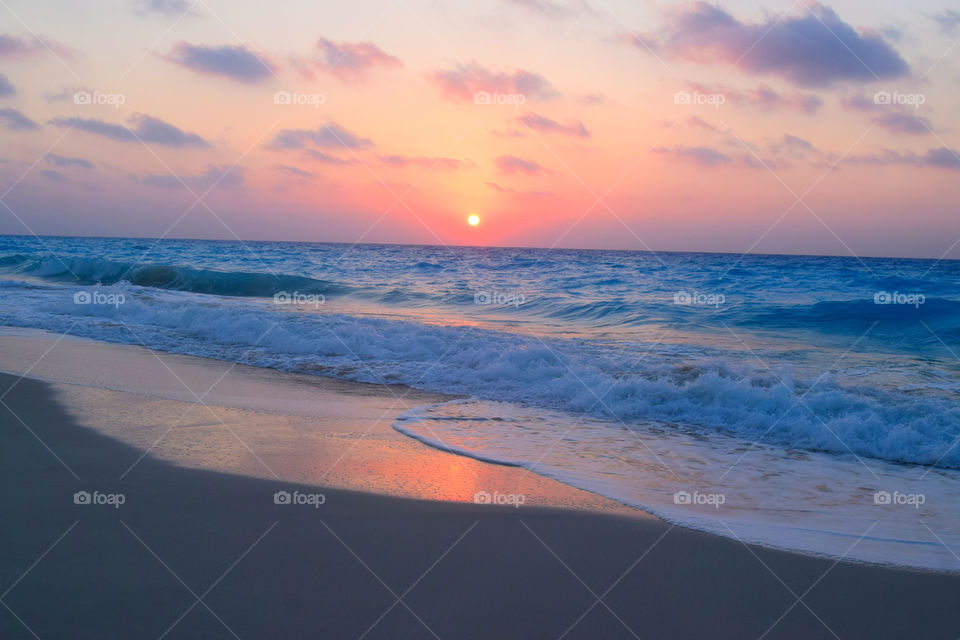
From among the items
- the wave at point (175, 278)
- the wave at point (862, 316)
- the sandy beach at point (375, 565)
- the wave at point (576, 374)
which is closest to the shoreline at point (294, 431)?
the sandy beach at point (375, 565)

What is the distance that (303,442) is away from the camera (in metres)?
6.56

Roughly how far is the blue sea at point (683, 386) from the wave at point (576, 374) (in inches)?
1.6

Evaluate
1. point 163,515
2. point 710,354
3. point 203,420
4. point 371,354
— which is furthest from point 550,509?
point 710,354

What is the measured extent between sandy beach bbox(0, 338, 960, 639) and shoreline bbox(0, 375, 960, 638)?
0.01m

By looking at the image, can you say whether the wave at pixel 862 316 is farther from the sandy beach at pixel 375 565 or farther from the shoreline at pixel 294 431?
the sandy beach at pixel 375 565

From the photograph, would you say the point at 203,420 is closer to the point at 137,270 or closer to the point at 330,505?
the point at 330,505

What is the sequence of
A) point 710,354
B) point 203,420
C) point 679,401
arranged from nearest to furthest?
point 203,420, point 679,401, point 710,354

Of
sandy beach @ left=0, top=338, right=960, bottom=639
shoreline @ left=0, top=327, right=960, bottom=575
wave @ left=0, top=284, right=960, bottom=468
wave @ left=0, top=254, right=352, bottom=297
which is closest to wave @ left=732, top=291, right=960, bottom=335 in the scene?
wave @ left=0, top=284, right=960, bottom=468

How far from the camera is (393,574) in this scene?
12.4ft

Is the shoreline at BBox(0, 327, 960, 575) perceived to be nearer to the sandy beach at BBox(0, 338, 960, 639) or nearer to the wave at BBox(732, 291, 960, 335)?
the sandy beach at BBox(0, 338, 960, 639)

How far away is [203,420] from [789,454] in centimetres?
648

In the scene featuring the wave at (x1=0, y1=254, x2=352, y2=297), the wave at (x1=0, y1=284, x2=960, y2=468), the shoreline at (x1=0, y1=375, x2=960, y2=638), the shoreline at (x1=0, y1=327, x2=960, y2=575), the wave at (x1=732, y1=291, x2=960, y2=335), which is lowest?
the shoreline at (x1=0, y1=375, x2=960, y2=638)

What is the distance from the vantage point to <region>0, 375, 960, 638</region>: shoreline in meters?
3.28

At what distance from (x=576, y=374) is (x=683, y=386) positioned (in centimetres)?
167
